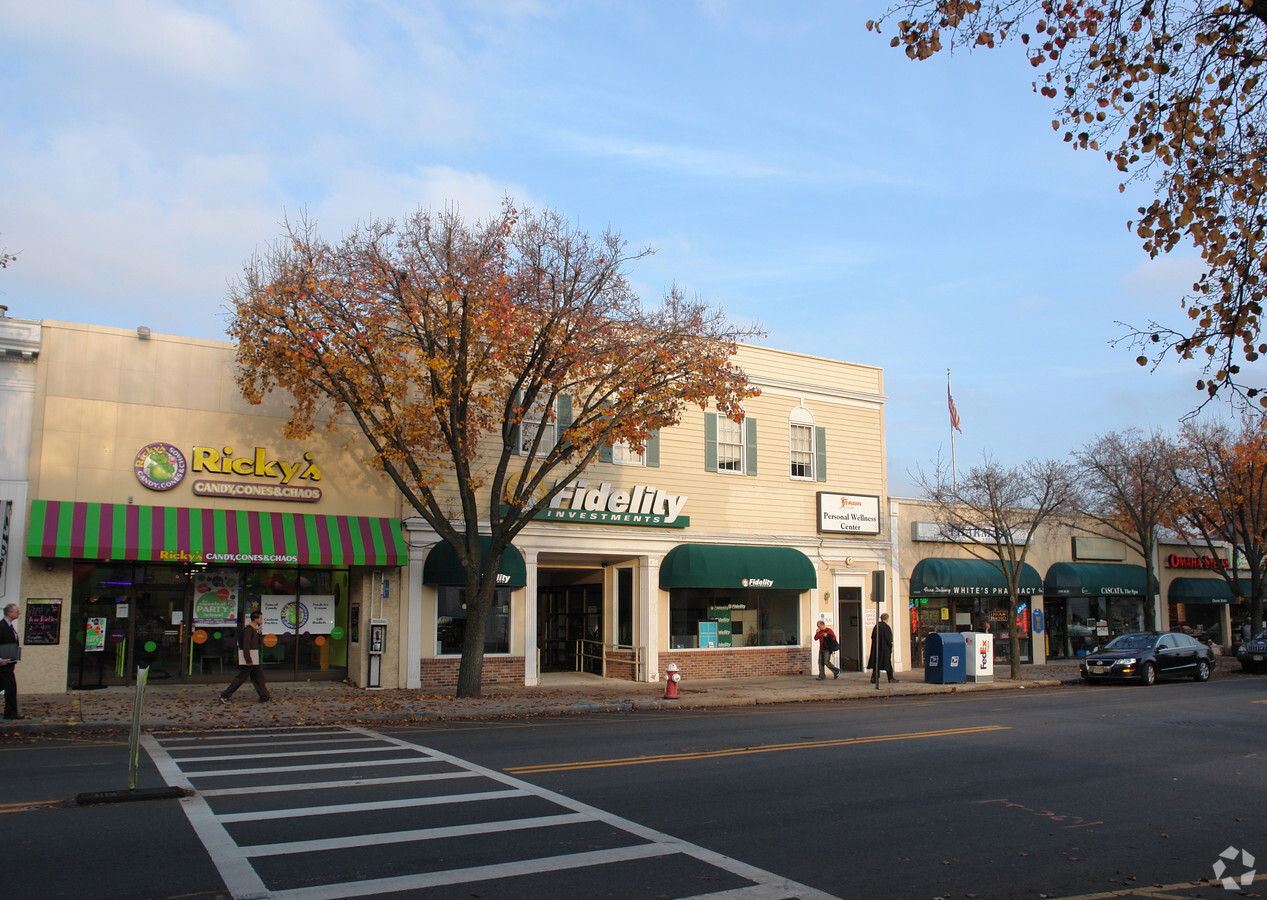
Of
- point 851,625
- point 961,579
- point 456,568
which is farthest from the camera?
point 961,579

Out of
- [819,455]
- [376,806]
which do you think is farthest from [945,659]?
[376,806]

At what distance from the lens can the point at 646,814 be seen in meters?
8.57

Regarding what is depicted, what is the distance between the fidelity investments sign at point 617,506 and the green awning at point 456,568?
145 centimetres

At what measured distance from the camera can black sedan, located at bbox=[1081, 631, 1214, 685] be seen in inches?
984

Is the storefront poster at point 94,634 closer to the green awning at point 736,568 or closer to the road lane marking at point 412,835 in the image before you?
the green awning at point 736,568

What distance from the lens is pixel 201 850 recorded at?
23.1 ft

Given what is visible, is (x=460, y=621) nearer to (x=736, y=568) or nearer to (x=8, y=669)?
(x=736, y=568)

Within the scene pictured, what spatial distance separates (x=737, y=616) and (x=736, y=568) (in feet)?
6.46

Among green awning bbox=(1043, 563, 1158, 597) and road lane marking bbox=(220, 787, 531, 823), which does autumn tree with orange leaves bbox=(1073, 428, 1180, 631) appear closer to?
green awning bbox=(1043, 563, 1158, 597)

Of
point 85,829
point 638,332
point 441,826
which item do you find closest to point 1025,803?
point 441,826

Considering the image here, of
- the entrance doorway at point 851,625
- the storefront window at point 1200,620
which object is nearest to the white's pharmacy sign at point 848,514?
the entrance doorway at point 851,625

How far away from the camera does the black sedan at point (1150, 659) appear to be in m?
25.0

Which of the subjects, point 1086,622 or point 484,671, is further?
point 1086,622

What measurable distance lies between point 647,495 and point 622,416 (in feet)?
18.4
